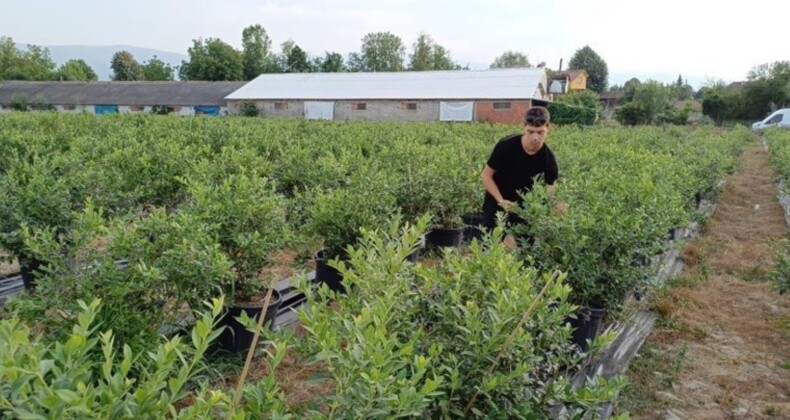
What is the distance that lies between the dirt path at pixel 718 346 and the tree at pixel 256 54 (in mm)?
59301

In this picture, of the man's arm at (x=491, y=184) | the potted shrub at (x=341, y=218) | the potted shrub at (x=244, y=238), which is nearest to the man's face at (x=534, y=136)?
the man's arm at (x=491, y=184)

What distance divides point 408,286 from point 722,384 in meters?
2.90

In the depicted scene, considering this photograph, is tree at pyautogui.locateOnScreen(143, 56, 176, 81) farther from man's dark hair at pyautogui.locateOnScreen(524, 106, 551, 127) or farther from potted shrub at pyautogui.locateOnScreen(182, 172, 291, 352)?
man's dark hair at pyautogui.locateOnScreen(524, 106, 551, 127)

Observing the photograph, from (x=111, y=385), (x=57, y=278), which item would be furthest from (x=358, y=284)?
(x=57, y=278)

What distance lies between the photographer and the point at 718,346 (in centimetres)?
437

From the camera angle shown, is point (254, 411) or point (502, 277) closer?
point (254, 411)

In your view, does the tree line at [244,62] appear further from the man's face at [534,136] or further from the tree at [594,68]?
the man's face at [534,136]

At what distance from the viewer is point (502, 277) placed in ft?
7.07

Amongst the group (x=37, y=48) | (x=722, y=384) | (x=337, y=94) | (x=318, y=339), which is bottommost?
(x=722, y=384)

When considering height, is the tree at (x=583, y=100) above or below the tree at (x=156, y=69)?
below

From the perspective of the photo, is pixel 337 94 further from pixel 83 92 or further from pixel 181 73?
pixel 181 73

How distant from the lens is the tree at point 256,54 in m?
60.9

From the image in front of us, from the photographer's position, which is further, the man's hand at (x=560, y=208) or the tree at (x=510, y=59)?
the tree at (x=510, y=59)

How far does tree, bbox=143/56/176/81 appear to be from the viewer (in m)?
67.8
